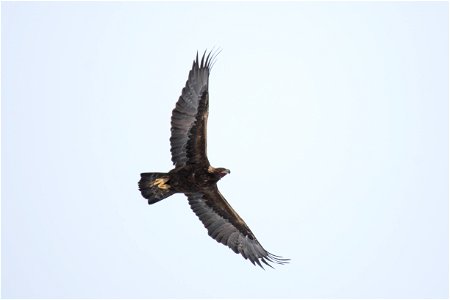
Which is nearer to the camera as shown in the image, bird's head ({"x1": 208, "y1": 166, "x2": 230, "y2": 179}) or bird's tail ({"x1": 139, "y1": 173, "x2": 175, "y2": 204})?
bird's tail ({"x1": 139, "y1": 173, "x2": 175, "y2": 204})

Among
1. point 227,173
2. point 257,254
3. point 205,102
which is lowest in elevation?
point 257,254

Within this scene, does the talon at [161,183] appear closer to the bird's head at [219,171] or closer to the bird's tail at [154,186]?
the bird's tail at [154,186]

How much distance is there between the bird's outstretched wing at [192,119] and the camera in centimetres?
1888

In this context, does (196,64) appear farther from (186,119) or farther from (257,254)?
(257,254)

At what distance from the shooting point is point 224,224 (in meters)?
20.1

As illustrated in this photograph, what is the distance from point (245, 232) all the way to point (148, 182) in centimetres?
275

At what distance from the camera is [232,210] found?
19.9 meters

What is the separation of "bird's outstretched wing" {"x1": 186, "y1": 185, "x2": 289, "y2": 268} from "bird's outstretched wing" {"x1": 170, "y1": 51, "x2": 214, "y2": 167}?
1.25m

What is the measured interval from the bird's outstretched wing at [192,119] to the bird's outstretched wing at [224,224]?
125 centimetres

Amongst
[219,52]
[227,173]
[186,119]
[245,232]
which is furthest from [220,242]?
[219,52]

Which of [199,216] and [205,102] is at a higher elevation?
[205,102]

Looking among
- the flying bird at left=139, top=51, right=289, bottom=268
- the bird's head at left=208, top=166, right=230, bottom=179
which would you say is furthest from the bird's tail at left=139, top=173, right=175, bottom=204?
the bird's head at left=208, top=166, right=230, bottom=179

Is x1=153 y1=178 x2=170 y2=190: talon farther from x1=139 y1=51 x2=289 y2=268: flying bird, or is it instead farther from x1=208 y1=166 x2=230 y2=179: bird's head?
x1=208 y1=166 x2=230 y2=179: bird's head

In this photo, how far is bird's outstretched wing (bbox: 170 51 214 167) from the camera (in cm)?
1888
